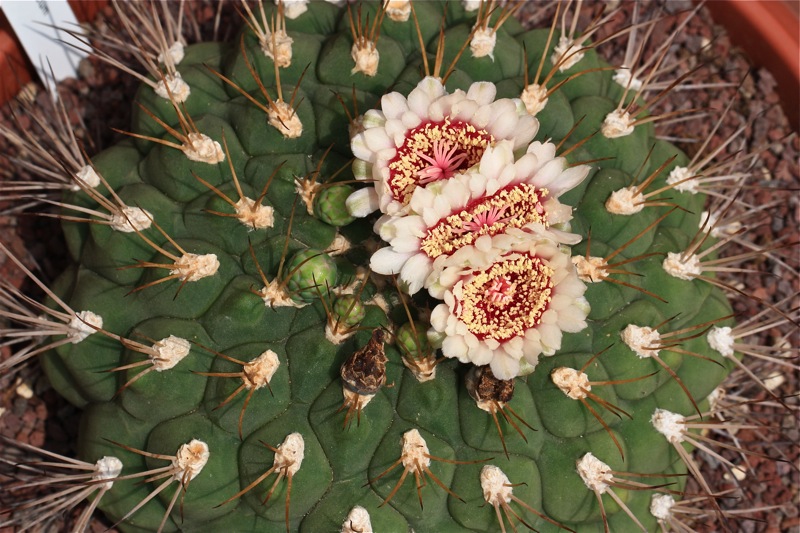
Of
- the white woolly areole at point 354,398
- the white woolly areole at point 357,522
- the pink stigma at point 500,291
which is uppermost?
the pink stigma at point 500,291

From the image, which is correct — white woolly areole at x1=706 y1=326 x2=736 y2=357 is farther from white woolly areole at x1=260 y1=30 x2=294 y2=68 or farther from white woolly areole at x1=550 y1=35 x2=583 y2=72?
white woolly areole at x1=260 y1=30 x2=294 y2=68

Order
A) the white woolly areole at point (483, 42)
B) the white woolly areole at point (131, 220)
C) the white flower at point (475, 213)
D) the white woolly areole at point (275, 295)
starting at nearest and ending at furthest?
the white flower at point (475, 213)
the white woolly areole at point (275, 295)
the white woolly areole at point (131, 220)
the white woolly areole at point (483, 42)

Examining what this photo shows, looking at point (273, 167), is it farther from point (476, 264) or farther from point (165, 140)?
point (476, 264)

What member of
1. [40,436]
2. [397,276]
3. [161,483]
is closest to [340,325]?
[397,276]

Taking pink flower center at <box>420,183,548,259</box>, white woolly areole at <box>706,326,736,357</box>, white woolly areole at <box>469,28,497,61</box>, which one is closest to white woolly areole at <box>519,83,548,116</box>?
white woolly areole at <box>469,28,497,61</box>

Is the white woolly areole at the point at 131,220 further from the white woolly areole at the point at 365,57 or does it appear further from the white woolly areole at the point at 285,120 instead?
the white woolly areole at the point at 365,57

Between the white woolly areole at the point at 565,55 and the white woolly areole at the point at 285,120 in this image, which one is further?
the white woolly areole at the point at 565,55

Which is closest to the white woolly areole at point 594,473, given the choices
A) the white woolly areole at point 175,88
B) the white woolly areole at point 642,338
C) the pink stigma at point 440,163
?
the white woolly areole at point 642,338

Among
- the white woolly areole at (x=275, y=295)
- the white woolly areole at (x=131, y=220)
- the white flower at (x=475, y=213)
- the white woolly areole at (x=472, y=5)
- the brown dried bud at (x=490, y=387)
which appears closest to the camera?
the white flower at (x=475, y=213)
